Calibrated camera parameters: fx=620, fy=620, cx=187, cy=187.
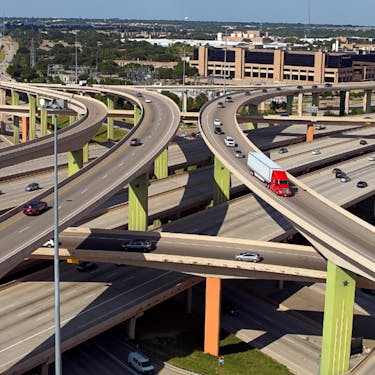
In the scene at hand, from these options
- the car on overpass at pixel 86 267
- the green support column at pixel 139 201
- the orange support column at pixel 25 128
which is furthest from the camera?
the orange support column at pixel 25 128

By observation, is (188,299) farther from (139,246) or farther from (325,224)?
(325,224)

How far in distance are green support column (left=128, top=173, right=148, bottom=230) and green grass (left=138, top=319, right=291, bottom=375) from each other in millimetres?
12468

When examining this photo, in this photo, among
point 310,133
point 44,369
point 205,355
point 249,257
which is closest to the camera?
point 44,369

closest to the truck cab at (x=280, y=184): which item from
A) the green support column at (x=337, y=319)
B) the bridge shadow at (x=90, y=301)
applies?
the bridge shadow at (x=90, y=301)

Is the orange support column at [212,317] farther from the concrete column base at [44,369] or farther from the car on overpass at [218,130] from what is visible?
the car on overpass at [218,130]

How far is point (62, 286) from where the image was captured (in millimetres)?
47031

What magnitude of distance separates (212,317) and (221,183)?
24.1 m

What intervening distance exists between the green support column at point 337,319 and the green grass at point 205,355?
4.01 metres

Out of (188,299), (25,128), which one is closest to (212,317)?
(188,299)

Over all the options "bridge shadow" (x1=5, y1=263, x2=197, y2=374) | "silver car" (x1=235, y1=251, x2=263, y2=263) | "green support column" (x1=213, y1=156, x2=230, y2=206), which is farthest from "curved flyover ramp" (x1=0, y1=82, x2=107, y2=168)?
"silver car" (x1=235, y1=251, x2=263, y2=263)

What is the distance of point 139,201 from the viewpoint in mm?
56000

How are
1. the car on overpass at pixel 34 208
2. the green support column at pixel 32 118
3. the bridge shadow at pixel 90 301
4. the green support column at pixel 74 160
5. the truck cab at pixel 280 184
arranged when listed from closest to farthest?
the bridge shadow at pixel 90 301, the car on overpass at pixel 34 208, the truck cab at pixel 280 184, the green support column at pixel 74 160, the green support column at pixel 32 118

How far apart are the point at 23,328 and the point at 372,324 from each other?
1090 inches

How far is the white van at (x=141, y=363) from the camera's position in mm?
41562
